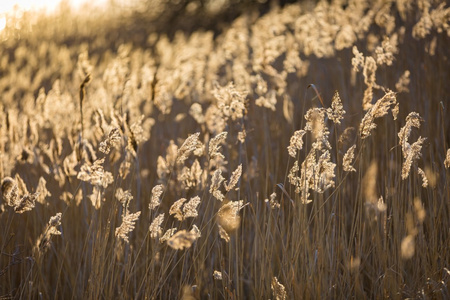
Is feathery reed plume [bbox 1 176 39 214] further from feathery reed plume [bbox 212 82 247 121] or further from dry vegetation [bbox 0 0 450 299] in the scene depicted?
feathery reed plume [bbox 212 82 247 121]

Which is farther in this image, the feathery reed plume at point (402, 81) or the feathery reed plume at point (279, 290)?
the feathery reed plume at point (402, 81)

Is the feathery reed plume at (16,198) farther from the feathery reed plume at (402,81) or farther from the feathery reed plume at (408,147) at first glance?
the feathery reed plume at (402,81)

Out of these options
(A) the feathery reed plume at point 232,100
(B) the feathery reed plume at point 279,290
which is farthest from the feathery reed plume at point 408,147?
(A) the feathery reed plume at point 232,100

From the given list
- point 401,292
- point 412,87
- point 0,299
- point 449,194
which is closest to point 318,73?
point 412,87

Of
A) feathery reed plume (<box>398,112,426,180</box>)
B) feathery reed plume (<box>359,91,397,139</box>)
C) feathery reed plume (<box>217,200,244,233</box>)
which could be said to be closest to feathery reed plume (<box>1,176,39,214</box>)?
feathery reed plume (<box>217,200,244,233</box>)

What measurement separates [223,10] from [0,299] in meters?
9.47

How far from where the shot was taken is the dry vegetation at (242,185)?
1.69 meters

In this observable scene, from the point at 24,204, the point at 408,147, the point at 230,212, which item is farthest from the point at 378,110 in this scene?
the point at 24,204

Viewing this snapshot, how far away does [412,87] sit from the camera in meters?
3.01

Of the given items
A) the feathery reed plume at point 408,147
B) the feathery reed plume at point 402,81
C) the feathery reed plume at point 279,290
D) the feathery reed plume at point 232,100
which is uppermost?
the feathery reed plume at point 402,81

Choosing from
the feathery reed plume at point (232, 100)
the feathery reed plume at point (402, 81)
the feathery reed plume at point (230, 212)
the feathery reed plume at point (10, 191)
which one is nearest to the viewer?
the feathery reed plume at point (230, 212)

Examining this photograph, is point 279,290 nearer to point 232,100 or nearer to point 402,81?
point 232,100

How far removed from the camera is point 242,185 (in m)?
2.72

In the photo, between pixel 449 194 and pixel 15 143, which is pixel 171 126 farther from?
pixel 449 194
